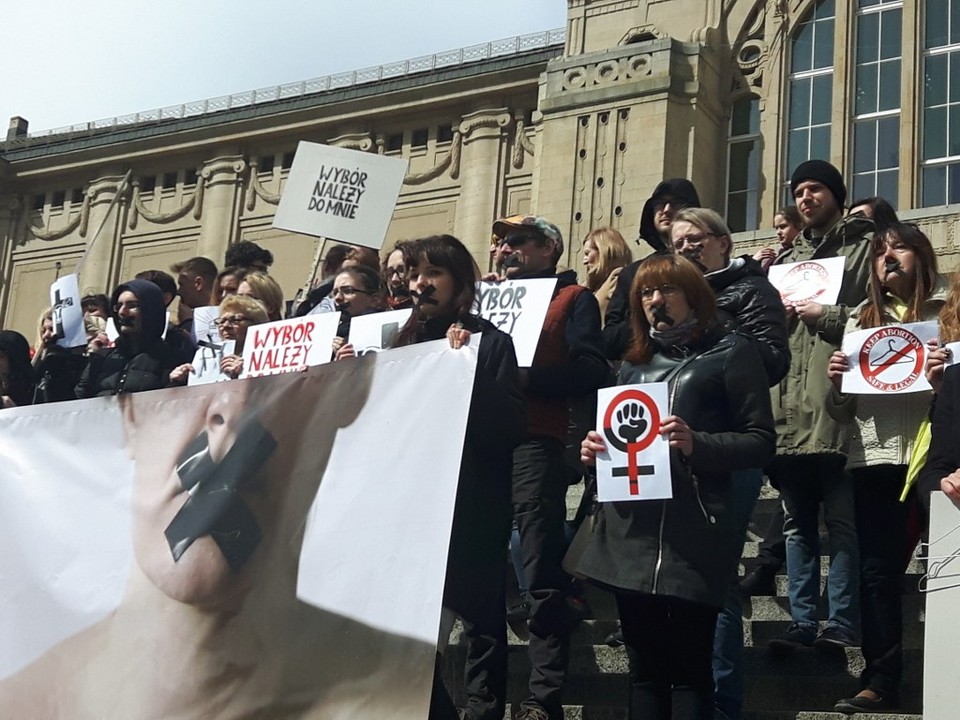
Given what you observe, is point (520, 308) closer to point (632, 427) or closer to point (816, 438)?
point (816, 438)

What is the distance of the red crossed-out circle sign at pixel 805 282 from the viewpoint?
25.1ft

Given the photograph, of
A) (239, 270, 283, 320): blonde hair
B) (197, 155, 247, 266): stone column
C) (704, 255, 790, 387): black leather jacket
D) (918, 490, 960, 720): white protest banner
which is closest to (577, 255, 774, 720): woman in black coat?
(704, 255, 790, 387): black leather jacket

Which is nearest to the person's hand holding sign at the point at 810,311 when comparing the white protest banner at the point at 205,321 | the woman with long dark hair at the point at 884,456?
the woman with long dark hair at the point at 884,456

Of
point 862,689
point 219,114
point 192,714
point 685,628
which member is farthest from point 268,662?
point 219,114

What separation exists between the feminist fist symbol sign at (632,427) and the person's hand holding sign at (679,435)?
0.05 metres

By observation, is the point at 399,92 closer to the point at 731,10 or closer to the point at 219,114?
the point at 219,114

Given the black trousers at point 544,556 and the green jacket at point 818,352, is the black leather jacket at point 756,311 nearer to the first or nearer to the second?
the green jacket at point 818,352

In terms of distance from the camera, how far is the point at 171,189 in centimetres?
2911

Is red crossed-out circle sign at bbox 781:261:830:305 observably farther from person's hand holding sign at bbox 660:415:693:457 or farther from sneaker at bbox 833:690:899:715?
person's hand holding sign at bbox 660:415:693:457

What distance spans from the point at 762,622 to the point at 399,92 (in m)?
20.3

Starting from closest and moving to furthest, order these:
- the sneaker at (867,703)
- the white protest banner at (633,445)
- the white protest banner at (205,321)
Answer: the white protest banner at (633,445) → the sneaker at (867,703) → the white protest banner at (205,321)

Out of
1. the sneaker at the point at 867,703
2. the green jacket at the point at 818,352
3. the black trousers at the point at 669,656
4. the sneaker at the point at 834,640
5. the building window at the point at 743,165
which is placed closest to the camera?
the black trousers at the point at 669,656

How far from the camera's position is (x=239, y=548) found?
6.33m

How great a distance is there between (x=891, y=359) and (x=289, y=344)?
2721 mm
